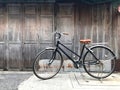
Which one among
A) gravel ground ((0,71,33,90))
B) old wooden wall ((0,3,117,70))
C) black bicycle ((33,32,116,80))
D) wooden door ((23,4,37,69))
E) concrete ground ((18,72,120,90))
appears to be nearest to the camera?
concrete ground ((18,72,120,90))

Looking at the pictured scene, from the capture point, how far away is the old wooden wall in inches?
432

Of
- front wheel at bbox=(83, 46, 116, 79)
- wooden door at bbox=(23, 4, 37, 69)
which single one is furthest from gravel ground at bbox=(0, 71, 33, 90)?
front wheel at bbox=(83, 46, 116, 79)

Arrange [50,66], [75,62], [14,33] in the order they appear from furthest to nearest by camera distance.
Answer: [14,33]
[50,66]
[75,62]

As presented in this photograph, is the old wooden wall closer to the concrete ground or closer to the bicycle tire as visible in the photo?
the bicycle tire

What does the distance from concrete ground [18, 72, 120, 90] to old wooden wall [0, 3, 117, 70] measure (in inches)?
76.5

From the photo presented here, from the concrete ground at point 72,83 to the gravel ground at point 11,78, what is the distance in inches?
11.8

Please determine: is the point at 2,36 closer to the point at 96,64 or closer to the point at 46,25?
the point at 46,25

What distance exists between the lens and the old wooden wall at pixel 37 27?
11.0 m

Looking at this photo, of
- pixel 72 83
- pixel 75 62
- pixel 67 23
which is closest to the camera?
pixel 72 83

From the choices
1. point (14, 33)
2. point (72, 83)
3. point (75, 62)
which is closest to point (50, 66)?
point (75, 62)

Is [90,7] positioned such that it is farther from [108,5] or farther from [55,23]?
[55,23]

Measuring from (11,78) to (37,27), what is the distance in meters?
2.33

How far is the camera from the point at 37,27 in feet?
36.3

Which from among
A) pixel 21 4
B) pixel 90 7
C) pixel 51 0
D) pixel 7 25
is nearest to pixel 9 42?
pixel 7 25
